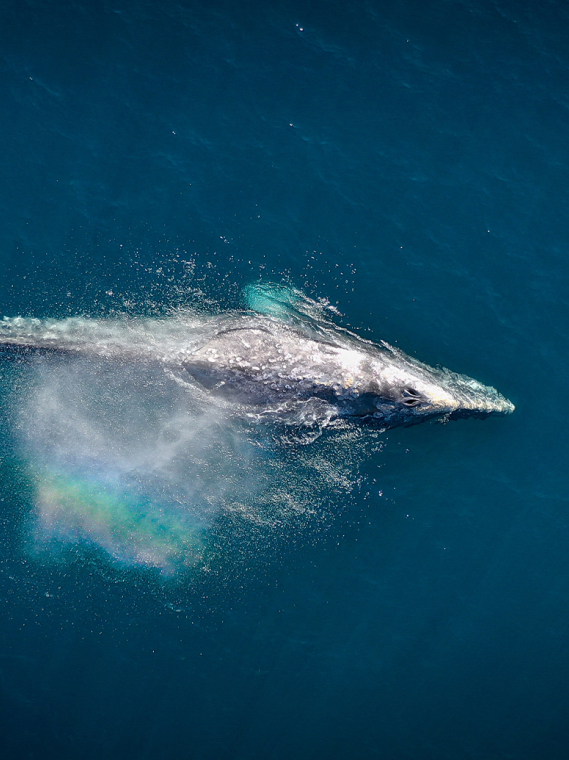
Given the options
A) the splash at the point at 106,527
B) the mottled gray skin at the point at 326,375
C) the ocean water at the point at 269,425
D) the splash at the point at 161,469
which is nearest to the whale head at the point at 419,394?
the mottled gray skin at the point at 326,375

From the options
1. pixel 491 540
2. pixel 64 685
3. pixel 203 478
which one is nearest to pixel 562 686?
pixel 491 540

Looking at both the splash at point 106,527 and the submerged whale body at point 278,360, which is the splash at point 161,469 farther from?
the submerged whale body at point 278,360

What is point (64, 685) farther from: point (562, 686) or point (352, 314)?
point (562, 686)

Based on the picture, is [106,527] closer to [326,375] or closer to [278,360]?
[278,360]

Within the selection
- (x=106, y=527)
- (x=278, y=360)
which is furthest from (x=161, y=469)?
(x=278, y=360)

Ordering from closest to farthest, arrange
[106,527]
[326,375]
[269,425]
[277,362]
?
[277,362] < [326,375] < [269,425] < [106,527]

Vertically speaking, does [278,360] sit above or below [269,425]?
above
